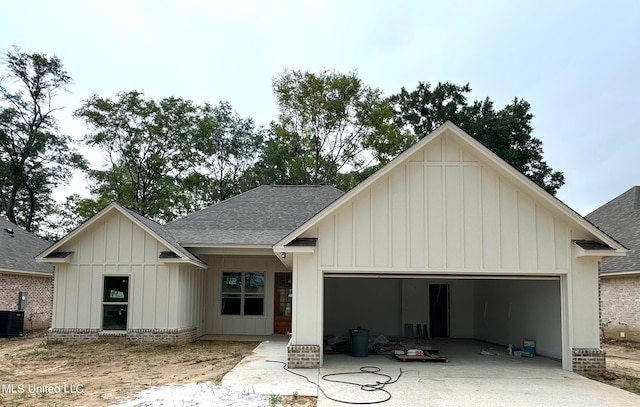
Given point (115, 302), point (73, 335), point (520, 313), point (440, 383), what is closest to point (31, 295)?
point (73, 335)

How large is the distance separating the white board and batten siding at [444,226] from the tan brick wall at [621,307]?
27.8ft

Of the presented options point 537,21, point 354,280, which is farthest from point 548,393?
point 537,21

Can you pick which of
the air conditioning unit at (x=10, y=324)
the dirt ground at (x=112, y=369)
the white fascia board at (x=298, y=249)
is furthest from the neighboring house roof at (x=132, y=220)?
the white fascia board at (x=298, y=249)

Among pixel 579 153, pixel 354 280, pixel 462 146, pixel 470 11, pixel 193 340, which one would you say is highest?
pixel 470 11

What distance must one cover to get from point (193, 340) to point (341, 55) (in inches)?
937

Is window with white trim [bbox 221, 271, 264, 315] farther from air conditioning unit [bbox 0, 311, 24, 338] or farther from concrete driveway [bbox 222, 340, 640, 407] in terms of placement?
air conditioning unit [bbox 0, 311, 24, 338]

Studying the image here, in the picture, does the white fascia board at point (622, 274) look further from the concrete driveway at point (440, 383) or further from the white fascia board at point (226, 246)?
the white fascia board at point (226, 246)

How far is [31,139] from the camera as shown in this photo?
1336 inches

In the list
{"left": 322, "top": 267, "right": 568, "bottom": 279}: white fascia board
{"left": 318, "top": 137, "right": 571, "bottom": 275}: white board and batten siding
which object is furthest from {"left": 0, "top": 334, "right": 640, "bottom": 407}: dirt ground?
{"left": 318, "top": 137, "right": 571, "bottom": 275}: white board and batten siding

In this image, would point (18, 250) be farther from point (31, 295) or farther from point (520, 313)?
point (520, 313)

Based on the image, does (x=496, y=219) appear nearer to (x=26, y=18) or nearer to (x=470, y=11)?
(x=470, y=11)

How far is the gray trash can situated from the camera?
1308cm

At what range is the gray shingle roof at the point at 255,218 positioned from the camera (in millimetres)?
17109

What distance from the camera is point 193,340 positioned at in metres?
16.1
